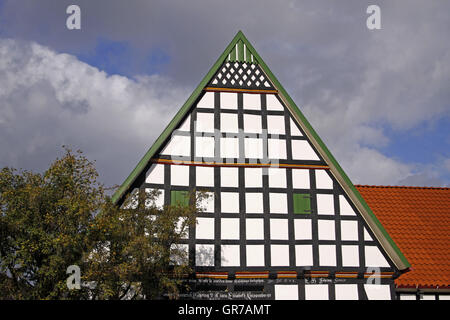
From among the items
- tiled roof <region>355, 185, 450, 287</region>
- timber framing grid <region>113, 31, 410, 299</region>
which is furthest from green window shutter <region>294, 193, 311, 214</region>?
tiled roof <region>355, 185, 450, 287</region>

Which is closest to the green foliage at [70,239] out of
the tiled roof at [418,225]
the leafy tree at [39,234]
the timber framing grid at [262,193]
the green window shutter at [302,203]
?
the leafy tree at [39,234]

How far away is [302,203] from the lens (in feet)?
58.2

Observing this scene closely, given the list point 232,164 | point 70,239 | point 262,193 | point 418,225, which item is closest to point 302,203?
point 262,193

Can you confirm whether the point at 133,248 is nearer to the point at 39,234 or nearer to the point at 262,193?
the point at 39,234

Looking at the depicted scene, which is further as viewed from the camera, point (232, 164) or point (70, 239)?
point (232, 164)

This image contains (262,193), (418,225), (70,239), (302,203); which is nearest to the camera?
(70,239)

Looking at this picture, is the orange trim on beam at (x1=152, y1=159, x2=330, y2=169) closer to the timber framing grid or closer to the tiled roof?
the timber framing grid

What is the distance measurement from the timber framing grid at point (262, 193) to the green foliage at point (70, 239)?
3735 millimetres

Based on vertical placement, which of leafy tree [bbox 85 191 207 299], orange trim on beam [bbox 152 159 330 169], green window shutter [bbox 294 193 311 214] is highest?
orange trim on beam [bbox 152 159 330 169]

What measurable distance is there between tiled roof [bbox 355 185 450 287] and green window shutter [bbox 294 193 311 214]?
4.10 m

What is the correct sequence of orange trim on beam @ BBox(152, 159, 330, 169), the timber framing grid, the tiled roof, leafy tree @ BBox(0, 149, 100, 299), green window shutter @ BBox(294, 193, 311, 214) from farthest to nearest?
the tiled roof → green window shutter @ BBox(294, 193, 311, 214) → orange trim on beam @ BBox(152, 159, 330, 169) → the timber framing grid → leafy tree @ BBox(0, 149, 100, 299)

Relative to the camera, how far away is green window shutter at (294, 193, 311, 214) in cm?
1766

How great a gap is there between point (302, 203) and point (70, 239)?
8.79 m

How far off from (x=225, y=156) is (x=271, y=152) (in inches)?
65.6
